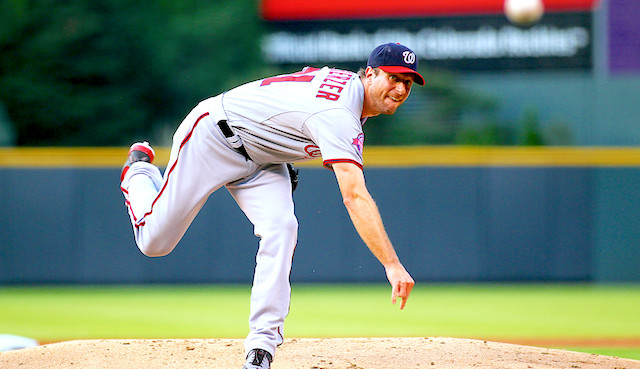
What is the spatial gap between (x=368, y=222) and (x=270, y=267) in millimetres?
578

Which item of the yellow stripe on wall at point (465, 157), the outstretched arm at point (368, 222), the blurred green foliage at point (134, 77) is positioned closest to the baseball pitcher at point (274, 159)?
the outstretched arm at point (368, 222)

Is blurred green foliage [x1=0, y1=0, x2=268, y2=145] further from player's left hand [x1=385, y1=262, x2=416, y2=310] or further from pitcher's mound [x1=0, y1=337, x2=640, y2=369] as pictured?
player's left hand [x1=385, y1=262, x2=416, y2=310]

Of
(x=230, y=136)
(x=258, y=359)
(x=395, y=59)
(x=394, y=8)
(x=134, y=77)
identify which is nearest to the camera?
(x=395, y=59)

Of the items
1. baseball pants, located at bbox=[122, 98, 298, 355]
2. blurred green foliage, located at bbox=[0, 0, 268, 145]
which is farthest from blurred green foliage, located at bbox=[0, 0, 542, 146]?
baseball pants, located at bbox=[122, 98, 298, 355]

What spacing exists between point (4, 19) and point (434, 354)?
14801 millimetres

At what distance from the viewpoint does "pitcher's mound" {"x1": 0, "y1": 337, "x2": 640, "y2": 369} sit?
12.4ft

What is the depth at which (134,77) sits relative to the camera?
18688mm

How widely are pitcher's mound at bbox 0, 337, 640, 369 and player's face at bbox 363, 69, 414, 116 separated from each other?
44.2 inches

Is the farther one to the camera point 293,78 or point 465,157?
point 465,157

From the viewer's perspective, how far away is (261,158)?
3.63 meters

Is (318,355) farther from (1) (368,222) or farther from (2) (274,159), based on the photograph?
(1) (368,222)

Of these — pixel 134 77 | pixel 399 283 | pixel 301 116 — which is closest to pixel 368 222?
pixel 399 283

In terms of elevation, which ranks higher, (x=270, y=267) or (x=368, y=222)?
(x=368, y=222)

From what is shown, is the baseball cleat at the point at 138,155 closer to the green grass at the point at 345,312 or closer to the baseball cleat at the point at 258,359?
the baseball cleat at the point at 258,359
